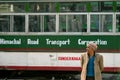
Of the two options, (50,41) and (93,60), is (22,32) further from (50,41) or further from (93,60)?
(93,60)

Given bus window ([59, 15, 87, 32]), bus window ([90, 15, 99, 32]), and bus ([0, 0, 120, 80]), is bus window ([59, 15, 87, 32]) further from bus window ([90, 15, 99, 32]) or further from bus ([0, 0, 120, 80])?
bus window ([90, 15, 99, 32])

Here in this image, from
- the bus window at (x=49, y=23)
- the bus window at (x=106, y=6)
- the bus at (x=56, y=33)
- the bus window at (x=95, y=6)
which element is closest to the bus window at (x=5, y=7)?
the bus at (x=56, y=33)

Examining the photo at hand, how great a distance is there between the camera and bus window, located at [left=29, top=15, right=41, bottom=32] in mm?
13742

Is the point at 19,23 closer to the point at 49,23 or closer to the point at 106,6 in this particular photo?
the point at 49,23

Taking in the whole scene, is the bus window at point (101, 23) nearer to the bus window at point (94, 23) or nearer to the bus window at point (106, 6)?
the bus window at point (94, 23)

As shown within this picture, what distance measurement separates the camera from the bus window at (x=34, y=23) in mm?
13742

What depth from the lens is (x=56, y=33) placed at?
44.5 feet

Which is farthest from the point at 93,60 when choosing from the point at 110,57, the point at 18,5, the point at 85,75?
the point at 18,5

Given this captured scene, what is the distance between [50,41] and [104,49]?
1545 mm

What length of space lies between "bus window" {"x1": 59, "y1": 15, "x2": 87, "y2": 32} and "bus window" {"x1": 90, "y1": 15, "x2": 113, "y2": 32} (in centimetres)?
23

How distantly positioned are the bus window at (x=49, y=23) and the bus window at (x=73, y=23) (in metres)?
0.21

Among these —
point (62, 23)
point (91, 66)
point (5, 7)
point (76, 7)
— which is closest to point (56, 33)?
point (62, 23)

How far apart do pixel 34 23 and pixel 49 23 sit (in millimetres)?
441

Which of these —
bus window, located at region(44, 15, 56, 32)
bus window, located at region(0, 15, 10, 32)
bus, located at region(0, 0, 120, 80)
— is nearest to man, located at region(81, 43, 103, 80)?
bus, located at region(0, 0, 120, 80)
